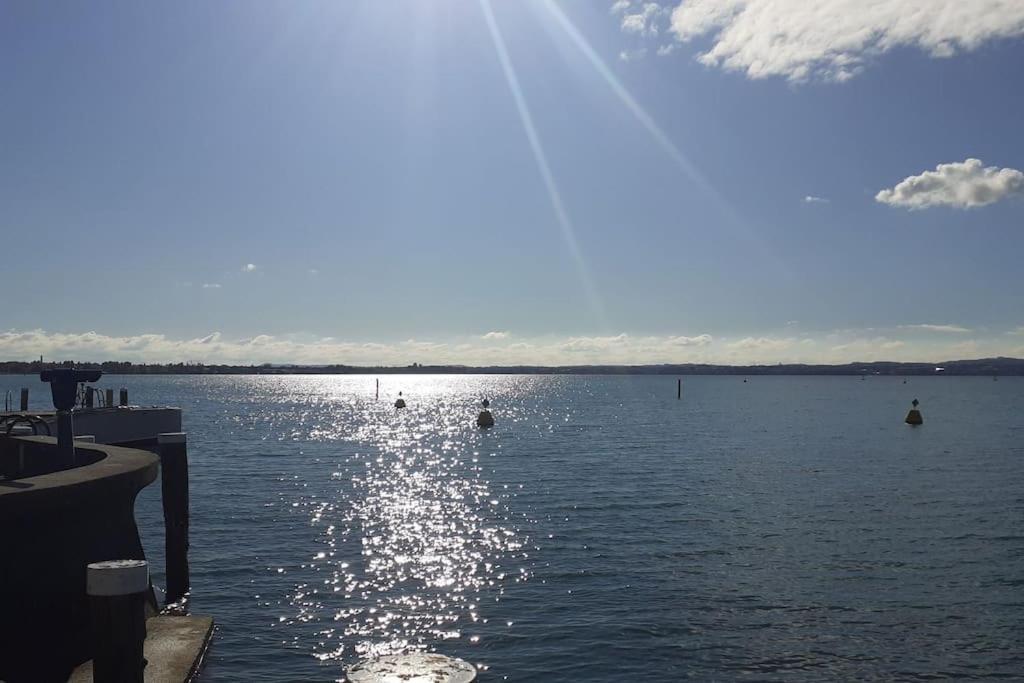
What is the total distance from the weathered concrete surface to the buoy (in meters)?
2.46

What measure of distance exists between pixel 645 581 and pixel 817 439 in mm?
51944

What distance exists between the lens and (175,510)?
1925cm

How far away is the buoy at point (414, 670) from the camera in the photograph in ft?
42.5

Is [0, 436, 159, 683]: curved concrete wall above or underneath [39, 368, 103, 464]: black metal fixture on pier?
underneath

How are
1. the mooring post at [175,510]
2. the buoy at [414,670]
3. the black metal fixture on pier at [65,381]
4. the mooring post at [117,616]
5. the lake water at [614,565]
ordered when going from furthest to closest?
the mooring post at [175,510]
the lake water at [614,565]
the black metal fixture on pier at [65,381]
the buoy at [414,670]
the mooring post at [117,616]

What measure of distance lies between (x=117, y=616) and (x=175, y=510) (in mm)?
11939

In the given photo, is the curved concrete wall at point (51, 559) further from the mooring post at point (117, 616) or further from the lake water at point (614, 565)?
the lake water at point (614, 565)

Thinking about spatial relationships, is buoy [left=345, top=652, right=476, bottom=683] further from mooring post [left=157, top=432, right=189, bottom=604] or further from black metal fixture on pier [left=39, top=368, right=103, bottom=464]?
mooring post [left=157, top=432, right=189, bottom=604]

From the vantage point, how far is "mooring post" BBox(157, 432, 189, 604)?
19.1 meters

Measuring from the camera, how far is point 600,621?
1802 cm

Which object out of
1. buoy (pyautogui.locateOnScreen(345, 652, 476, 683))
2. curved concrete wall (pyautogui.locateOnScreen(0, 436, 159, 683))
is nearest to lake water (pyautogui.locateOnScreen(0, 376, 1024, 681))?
buoy (pyautogui.locateOnScreen(345, 652, 476, 683))

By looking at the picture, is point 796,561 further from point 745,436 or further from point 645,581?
point 745,436

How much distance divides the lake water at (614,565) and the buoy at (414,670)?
122 centimetres

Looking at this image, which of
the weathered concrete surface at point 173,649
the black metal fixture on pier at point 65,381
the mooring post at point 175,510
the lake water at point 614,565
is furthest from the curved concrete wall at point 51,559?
the mooring post at point 175,510
